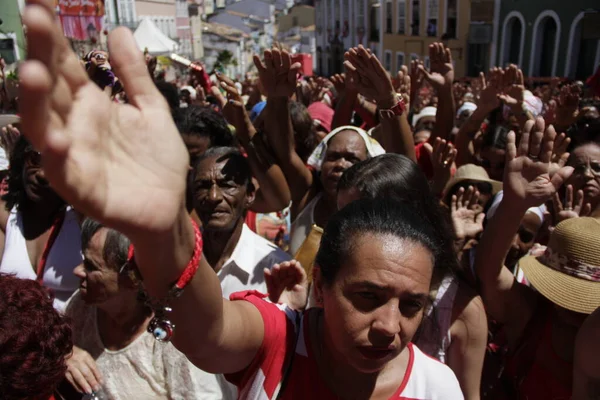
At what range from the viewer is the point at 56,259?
2.44 meters

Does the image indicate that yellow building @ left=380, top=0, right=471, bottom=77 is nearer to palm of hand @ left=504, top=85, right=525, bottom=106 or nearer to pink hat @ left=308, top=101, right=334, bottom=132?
pink hat @ left=308, top=101, right=334, bottom=132

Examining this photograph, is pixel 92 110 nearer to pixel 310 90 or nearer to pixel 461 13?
pixel 310 90

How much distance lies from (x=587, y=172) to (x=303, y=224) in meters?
1.59

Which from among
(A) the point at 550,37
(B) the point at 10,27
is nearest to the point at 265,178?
(B) the point at 10,27

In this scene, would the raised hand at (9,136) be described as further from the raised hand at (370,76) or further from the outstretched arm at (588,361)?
the outstretched arm at (588,361)

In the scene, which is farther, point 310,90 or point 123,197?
point 310,90

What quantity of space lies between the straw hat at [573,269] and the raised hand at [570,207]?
663mm

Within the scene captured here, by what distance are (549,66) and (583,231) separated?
18142mm

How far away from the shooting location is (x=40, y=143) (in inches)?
29.2

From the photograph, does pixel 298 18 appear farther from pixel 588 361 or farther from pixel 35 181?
pixel 588 361

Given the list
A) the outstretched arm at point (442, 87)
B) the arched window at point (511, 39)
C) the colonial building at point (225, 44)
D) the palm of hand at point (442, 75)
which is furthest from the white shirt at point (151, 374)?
the colonial building at point (225, 44)

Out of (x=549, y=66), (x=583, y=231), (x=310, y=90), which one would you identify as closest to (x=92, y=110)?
(x=583, y=231)

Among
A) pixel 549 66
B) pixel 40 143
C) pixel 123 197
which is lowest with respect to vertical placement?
pixel 549 66

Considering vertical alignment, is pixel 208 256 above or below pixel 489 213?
below
